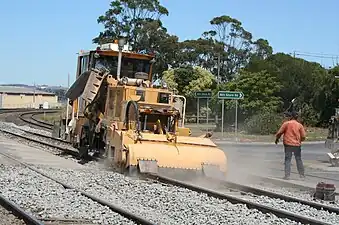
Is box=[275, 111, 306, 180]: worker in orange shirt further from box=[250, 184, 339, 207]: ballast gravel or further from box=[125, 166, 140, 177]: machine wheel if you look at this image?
box=[125, 166, 140, 177]: machine wheel

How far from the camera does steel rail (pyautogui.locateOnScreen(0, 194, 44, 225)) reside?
29.9ft

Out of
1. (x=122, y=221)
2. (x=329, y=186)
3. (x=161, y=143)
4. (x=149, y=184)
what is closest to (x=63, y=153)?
(x=161, y=143)

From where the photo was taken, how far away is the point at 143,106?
16.6 m

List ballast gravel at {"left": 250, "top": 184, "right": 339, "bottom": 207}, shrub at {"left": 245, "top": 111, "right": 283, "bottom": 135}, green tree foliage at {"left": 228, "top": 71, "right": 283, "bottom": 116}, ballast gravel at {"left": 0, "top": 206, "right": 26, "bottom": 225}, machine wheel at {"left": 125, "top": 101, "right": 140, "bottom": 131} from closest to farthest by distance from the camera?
ballast gravel at {"left": 0, "top": 206, "right": 26, "bottom": 225} → ballast gravel at {"left": 250, "top": 184, "right": 339, "bottom": 207} → machine wheel at {"left": 125, "top": 101, "right": 140, "bottom": 131} → shrub at {"left": 245, "top": 111, "right": 283, "bottom": 135} → green tree foliage at {"left": 228, "top": 71, "right": 283, "bottom": 116}

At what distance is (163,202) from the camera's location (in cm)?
1138

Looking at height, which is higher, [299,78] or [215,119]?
[299,78]

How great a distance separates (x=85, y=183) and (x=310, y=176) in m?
7.39

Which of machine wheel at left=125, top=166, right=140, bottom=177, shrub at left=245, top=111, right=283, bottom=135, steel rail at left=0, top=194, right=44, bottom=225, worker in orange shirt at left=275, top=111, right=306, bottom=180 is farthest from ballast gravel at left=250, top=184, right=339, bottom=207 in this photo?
shrub at left=245, top=111, right=283, bottom=135

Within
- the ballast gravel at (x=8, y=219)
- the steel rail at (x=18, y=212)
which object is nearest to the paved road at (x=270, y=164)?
the steel rail at (x=18, y=212)

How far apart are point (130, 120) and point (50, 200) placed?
17.4 feet

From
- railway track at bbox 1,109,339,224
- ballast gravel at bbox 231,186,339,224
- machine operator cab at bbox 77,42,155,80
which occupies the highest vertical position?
machine operator cab at bbox 77,42,155,80

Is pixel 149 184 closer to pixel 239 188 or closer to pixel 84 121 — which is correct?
pixel 239 188

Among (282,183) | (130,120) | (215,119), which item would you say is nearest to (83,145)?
(130,120)

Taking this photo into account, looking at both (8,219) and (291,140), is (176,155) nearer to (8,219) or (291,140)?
(291,140)
